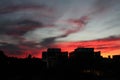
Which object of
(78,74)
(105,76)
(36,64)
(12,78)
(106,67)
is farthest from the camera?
(106,67)

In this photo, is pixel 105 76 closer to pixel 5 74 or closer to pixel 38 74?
pixel 38 74

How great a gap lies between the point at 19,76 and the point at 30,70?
4891mm

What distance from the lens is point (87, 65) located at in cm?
6894

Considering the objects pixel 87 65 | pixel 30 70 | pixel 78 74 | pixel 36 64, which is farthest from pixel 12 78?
pixel 87 65

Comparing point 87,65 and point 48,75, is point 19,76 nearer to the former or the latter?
point 48,75

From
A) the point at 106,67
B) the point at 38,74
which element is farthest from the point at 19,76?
the point at 106,67

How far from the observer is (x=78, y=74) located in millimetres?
50781

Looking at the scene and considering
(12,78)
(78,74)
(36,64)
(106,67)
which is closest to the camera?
(12,78)

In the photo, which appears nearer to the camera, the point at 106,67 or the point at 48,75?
the point at 48,75

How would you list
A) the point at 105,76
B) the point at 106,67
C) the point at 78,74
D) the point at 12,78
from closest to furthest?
the point at 12,78 → the point at 78,74 → the point at 105,76 → the point at 106,67

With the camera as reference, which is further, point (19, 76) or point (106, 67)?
point (106, 67)

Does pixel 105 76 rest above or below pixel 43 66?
below

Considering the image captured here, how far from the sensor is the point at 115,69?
66.5 metres

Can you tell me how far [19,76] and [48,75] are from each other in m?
7.44
